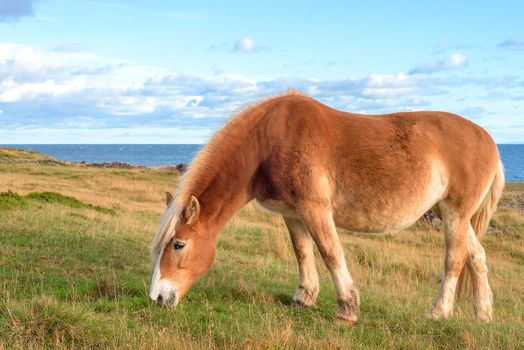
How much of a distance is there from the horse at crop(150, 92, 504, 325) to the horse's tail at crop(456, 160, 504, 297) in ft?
2.19

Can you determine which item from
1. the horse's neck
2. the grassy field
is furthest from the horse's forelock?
the grassy field

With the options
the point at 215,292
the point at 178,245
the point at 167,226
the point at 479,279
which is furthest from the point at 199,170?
the point at 479,279

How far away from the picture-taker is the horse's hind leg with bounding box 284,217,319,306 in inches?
298

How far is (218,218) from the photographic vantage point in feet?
22.6

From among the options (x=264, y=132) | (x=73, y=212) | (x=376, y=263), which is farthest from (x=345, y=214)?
(x=73, y=212)

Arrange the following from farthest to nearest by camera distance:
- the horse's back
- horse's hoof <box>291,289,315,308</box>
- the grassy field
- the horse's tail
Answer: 1. the horse's tail
2. horse's hoof <box>291,289,315,308</box>
3. the horse's back
4. the grassy field

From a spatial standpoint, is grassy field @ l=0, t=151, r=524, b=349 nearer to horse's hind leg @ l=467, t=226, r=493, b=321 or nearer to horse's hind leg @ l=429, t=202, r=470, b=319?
horse's hind leg @ l=467, t=226, r=493, b=321

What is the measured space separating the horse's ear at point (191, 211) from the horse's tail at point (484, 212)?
4.05m

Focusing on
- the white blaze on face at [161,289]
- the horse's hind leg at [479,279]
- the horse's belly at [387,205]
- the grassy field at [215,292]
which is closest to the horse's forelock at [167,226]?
the white blaze on face at [161,289]

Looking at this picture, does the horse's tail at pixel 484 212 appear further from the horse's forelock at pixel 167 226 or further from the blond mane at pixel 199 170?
the horse's forelock at pixel 167 226

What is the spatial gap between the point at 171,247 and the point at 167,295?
541mm

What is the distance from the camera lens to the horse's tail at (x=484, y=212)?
818cm

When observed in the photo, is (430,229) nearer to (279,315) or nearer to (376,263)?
(376,263)

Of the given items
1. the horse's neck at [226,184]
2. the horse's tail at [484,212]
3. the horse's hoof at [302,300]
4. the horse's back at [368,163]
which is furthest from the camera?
Result: the horse's tail at [484,212]
